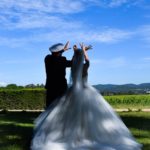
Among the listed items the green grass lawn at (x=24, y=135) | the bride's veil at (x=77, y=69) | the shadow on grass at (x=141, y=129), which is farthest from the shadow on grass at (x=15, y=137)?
the shadow on grass at (x=141, y=129)

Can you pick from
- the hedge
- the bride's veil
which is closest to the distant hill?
the bride's veil

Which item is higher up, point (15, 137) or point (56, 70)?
point (56, 70)

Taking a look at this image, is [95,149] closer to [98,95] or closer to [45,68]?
[98,95]

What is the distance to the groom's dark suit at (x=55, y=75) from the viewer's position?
33.7ft

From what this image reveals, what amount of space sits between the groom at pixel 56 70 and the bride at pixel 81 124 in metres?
0.34

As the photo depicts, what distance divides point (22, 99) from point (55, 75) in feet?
63.4

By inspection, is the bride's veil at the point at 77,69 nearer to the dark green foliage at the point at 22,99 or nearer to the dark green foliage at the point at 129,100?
the dark green foliage at the point at 22,99

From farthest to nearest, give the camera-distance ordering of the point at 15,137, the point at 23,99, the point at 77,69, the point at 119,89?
the point at 119,89, the point at 23,99, the point at 15,137, the point at 77,69

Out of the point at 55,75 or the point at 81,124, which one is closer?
the point at 81,124

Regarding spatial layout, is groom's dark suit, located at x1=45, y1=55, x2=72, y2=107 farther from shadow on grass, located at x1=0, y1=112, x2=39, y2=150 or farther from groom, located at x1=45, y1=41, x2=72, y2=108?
shadow on grass, located at x1=0, y1=112, x2=39, y2=150

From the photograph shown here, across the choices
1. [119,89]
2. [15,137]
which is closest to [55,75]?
[15,137]

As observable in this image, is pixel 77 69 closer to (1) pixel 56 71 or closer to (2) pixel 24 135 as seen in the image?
(1) pixel 56 71

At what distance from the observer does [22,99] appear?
29.4m

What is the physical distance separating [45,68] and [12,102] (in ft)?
63.6
